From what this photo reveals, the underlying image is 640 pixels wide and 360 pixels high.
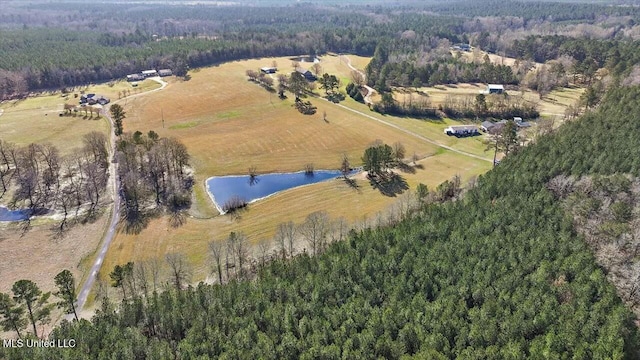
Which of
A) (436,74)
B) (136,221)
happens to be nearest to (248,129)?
(136,221)

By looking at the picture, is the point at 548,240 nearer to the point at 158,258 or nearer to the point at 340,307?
the point at 340,307

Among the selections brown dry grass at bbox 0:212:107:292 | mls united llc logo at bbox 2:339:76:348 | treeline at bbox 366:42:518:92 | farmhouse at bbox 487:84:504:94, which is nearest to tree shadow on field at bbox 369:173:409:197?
brown dry grass at bbox 0:212:107:292

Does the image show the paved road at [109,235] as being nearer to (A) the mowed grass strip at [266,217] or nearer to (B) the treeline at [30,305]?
(A) the mowed grass strip at [266,217]

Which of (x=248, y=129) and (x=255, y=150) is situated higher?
(x=248, y=129)

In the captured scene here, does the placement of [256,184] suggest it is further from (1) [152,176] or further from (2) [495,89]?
(2) [495,89]

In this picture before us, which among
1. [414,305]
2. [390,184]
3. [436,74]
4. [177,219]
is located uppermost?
[436,74]

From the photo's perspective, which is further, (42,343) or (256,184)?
(256,184)

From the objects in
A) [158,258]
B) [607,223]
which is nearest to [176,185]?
[158,258]

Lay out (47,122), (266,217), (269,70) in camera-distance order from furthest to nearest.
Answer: (269,70), (47,122), (266,217)
